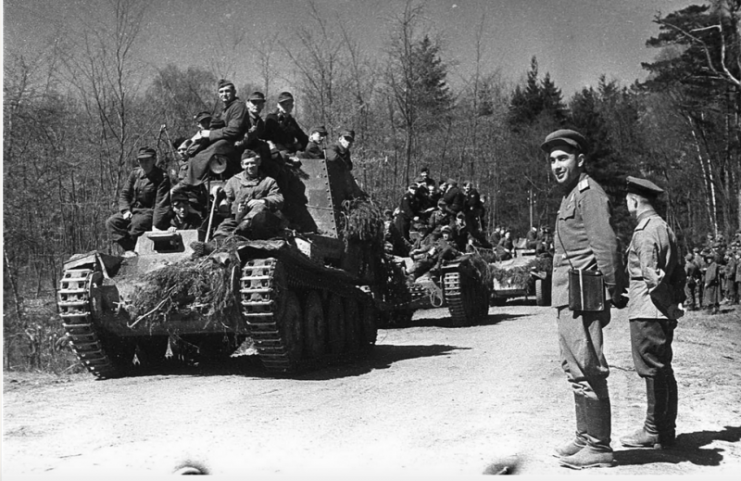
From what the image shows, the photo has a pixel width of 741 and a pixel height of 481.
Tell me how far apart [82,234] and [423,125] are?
4840mm

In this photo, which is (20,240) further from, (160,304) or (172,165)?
(172,165)

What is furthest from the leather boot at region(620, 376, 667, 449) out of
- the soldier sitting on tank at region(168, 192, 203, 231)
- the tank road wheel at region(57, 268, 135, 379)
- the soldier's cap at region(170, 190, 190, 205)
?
the soldier's cap at region(170, 190, 190, 205)

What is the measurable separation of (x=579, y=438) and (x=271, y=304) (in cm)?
355

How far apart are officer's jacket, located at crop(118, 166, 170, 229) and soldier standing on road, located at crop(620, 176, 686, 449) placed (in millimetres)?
5450

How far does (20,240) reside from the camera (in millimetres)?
8977

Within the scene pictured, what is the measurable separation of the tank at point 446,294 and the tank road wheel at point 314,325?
468cm

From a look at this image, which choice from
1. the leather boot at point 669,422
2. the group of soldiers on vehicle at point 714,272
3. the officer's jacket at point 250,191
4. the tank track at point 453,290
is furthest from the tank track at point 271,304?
the group of soldiers on vehicle at point 714,272

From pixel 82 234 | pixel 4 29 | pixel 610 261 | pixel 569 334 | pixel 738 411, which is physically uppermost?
pixel 4 29

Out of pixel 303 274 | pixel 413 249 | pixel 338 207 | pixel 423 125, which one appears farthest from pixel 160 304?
pixel 413 249

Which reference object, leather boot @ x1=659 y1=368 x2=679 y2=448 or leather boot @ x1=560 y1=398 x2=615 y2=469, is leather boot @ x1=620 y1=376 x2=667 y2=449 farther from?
leather boot @ x1=560 y1=398 x2=615 y2=469

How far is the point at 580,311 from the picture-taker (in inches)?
180

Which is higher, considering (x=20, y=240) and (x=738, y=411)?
(x=20, y=240)

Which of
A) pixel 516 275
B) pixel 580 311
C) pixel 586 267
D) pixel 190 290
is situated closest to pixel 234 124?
pixel 190 290

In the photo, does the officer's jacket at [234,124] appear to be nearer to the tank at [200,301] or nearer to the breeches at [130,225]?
the breeches at [130,225]
